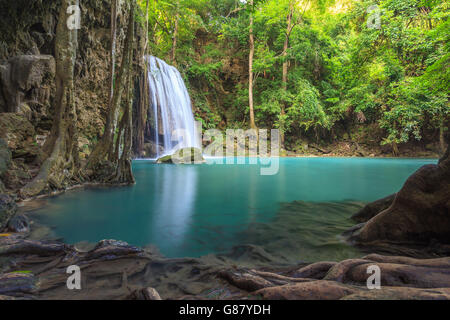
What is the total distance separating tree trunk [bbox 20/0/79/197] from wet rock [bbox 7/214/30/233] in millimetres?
2372

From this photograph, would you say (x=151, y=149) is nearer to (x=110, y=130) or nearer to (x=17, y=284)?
(x=110, y=130)

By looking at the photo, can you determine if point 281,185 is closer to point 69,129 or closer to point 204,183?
point 204,183

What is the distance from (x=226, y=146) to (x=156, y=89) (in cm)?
761

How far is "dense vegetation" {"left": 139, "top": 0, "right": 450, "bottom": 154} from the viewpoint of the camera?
18094 mm

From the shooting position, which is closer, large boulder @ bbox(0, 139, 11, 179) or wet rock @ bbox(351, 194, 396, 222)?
wet rock @ bbox(351, 194, 396, 222)

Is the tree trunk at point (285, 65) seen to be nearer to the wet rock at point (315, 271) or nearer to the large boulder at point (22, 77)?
the large boulder at point (22, 77)

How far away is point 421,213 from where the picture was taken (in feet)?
7.81

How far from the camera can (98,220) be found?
3680 mm

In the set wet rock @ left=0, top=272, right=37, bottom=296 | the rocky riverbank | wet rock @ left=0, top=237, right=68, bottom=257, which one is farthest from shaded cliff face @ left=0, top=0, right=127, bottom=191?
wet rock @ left=0, top=272, right=37, bottom=296

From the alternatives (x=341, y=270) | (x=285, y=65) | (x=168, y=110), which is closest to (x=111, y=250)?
(x=341, y=270)

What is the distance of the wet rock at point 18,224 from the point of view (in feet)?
9.50

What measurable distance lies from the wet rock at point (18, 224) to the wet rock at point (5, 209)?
52 mm

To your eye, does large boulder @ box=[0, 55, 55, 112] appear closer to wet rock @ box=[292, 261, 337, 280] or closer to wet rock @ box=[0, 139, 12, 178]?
wet rock @ box=[0, 139, 12, 178]

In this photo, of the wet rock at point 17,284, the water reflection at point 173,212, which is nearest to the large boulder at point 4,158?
the water reflection at point 173,212
